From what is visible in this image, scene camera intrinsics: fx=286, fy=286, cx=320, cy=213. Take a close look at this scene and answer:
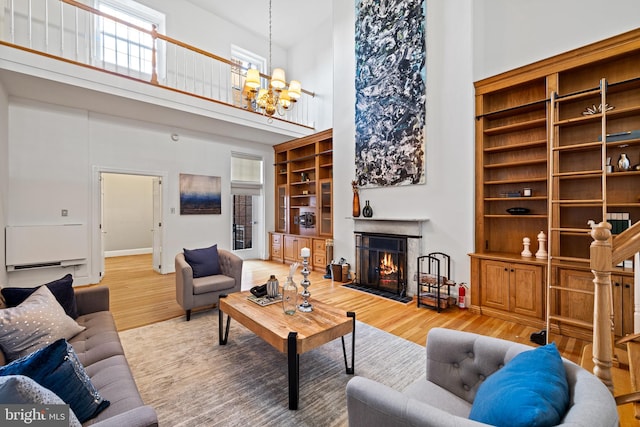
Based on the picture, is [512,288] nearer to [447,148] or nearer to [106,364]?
[447,148]

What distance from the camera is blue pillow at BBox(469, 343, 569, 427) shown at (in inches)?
33.8

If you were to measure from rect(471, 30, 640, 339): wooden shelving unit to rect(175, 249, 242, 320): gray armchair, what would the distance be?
3.30 m

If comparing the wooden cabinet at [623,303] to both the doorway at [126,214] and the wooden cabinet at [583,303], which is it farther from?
the doorway at [126,214]

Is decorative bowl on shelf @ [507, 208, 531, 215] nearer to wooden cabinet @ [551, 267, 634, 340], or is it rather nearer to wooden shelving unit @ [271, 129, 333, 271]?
wooden cabinet @ [551, 267, 634, 340]

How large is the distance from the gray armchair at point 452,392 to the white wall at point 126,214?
9143 millimetres

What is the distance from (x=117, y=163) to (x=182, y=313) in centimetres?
368

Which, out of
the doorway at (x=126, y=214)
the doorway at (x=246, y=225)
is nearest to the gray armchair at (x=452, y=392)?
the doorway at (x=246, y=225)

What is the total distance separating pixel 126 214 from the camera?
28.9 feet

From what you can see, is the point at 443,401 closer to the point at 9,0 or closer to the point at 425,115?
the point at 425,115

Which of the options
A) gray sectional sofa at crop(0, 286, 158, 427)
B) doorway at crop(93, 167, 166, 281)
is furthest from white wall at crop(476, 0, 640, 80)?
doorway at crop(93, 167, 166, 281)

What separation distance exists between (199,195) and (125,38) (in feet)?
11.5

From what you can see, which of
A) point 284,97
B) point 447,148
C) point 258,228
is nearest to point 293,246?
point 258,228

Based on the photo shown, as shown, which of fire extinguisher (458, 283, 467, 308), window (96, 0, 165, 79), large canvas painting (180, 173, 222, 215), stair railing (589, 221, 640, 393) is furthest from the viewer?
large canvas painting (180, 173, 222, 215)

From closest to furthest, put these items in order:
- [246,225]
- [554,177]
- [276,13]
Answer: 1. [554,177]
2. [276,13]
3. [246,225]
